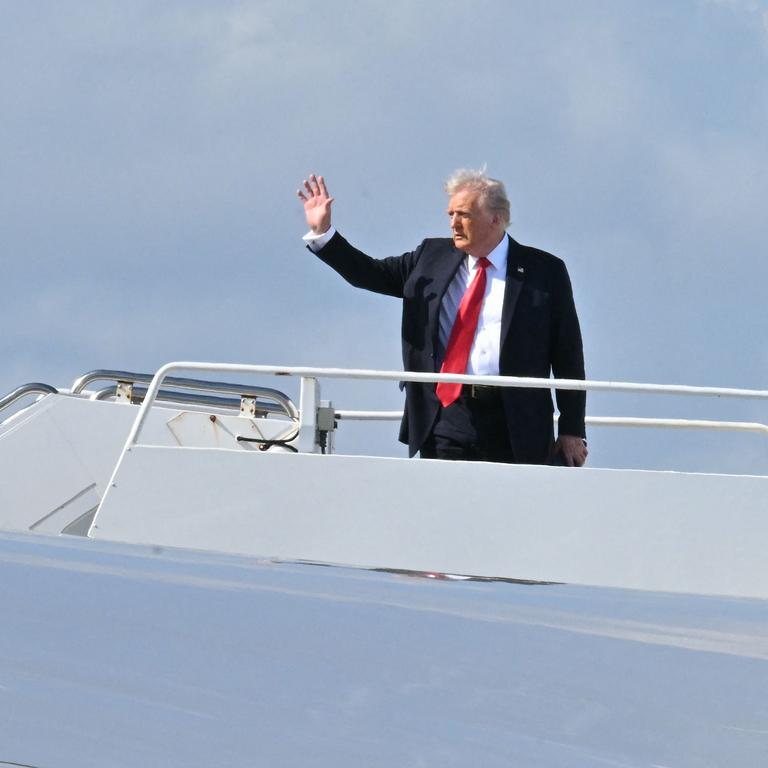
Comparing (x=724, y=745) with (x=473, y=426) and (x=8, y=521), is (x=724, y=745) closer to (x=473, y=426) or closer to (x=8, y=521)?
(x=473, y=426)

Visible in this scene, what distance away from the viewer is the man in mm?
4355

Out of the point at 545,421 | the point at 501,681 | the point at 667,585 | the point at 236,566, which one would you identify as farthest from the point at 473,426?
the point at 501,681

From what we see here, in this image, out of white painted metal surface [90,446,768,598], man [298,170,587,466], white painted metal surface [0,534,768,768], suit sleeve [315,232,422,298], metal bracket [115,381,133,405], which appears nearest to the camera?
white painted metal surface [0,534,768,768]

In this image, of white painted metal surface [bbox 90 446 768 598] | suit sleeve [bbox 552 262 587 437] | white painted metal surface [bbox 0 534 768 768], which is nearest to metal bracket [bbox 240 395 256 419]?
white painted metal surface [bbox 90 446 768 598]

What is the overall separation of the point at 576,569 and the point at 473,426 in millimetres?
630

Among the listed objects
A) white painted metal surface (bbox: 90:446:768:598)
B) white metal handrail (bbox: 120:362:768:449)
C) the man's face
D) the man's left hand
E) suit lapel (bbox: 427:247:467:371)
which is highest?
the man's face

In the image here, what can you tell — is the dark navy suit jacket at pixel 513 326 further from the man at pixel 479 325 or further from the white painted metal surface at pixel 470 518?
the white painted metal surface at pixel 470 518

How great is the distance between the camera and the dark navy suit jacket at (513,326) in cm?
439

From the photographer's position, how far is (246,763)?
1.94 metres

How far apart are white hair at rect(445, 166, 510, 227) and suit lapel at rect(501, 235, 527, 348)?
0.32ft

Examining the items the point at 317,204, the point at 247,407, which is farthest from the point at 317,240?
the point at 247,407

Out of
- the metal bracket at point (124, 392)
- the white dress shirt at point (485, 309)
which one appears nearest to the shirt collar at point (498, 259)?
the white dress shirt at point (485, 309)

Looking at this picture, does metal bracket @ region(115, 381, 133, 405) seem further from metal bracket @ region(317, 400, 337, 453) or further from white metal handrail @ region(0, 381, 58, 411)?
metal bracket @ region(317, 400, 337, 453)

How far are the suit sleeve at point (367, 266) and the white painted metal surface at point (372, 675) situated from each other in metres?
2.34
